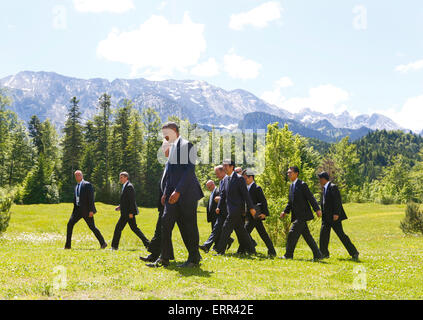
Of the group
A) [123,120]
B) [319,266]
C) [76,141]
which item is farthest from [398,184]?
[319,266]

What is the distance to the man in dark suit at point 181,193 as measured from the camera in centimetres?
820

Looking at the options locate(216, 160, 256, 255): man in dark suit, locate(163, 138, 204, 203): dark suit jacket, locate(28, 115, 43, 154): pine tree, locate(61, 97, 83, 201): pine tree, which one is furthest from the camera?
locate(28, 115, 43, 154): pine tree

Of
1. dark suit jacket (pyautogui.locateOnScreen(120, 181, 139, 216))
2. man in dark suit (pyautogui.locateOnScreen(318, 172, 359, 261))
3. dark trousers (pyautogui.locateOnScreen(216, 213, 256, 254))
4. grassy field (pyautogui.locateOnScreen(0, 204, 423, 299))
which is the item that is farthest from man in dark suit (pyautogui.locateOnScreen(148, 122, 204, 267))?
man in dark suit (pyautogui.locateOnScreen(318, 172, 359, 261))

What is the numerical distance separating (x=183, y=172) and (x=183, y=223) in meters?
1.20

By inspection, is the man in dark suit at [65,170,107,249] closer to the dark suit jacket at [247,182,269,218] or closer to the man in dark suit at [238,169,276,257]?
the man in dark suit at [238,169,276,257]

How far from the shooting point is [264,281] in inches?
295

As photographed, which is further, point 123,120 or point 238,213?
point 123,120

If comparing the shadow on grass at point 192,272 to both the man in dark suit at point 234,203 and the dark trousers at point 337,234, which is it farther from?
the dark trousers at point 337,234

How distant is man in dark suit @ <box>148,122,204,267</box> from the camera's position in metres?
8.20

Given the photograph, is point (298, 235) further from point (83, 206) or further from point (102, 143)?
point (102, 143)
